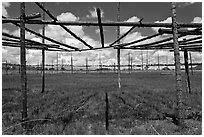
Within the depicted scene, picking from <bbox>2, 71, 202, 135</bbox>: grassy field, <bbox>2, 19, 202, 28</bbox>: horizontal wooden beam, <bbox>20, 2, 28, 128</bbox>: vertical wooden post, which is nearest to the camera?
<bbox>20, 2, 28, 128</bbox>: vertical wooden post

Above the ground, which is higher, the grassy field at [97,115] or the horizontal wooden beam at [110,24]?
the horizontal wooden beam at [110,24]

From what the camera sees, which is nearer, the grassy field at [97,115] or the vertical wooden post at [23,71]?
the vertical wooden post at [23,71]

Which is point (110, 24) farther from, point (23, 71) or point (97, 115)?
point (97, 115)

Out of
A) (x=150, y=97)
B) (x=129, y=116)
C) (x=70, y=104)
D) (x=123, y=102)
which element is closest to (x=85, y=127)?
(x=129, y=116)

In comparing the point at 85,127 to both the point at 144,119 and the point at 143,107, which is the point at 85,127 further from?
the point at 143,107

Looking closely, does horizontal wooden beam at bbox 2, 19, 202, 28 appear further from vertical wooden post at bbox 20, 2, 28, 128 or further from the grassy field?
the grassy field

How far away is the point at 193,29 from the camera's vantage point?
17.4ft

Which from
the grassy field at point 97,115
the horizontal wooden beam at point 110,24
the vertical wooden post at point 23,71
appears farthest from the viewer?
the grassy field at point 97,115

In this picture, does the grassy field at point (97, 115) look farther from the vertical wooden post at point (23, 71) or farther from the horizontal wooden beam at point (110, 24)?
the horizontal wooden beam at point (110, 24)

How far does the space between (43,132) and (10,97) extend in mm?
5803

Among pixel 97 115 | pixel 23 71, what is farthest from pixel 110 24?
pixel 97 115

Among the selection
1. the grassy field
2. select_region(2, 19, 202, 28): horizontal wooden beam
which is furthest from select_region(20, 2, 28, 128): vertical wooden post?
the grassy field

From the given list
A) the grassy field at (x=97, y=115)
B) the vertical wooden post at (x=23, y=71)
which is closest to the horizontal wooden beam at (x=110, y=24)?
the vertical wooden post at (x=23, y=71)

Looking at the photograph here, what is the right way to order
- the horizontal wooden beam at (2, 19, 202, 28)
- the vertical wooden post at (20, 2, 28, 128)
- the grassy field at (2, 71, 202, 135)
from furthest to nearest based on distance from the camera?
the grassy field at (2, 71, 202, 135) < the horizontal wooden beam at (2, 19, 202, 28) < the vertical wooden post at (20, 2, 28, 128)
